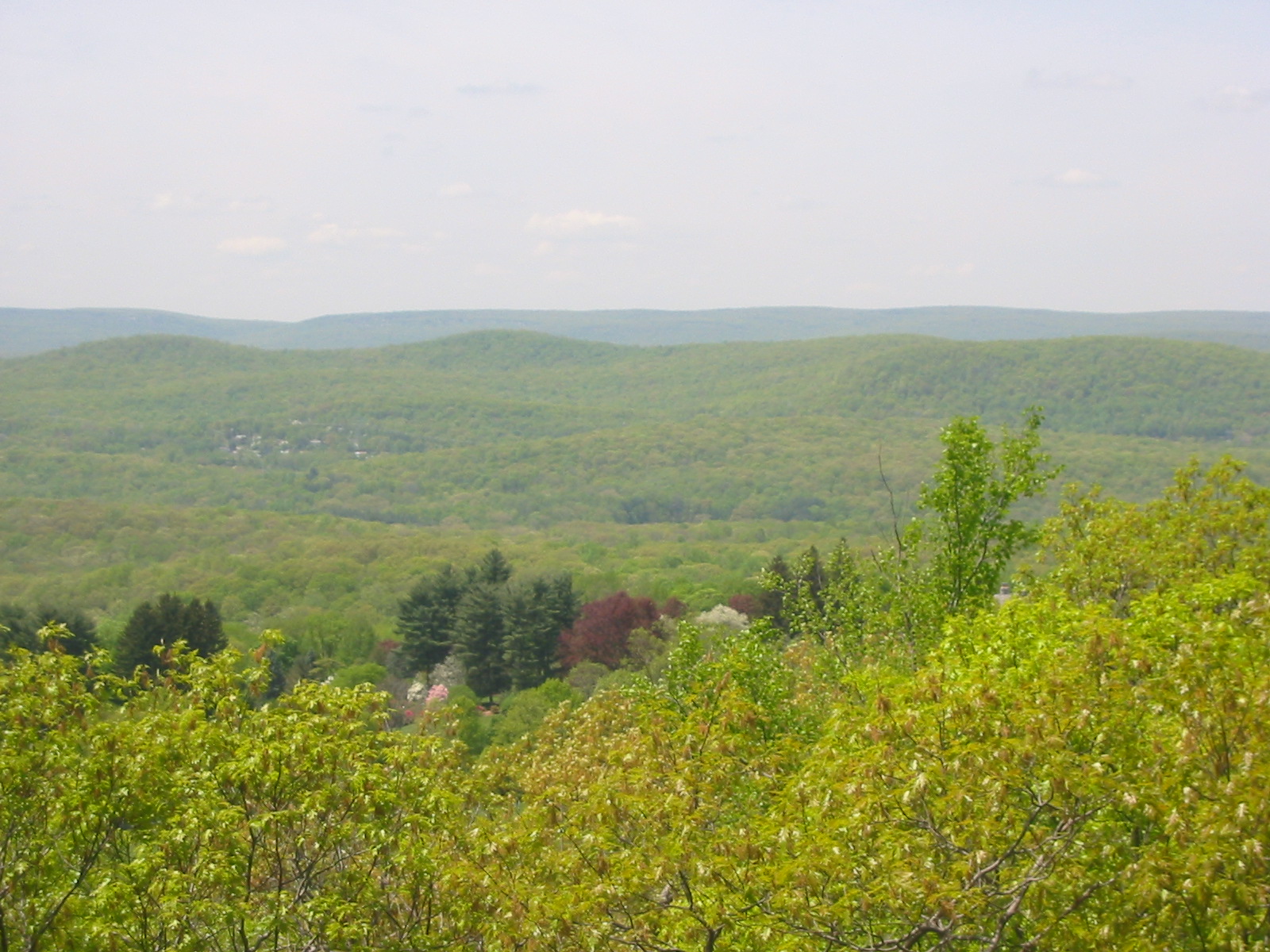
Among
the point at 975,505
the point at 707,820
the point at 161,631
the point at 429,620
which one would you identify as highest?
the point at 975,505

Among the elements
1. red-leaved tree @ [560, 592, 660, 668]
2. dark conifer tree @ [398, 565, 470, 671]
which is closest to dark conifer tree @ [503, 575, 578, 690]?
red-leaved tree @ [560, 592, 660, 668]

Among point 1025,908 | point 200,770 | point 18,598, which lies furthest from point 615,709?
point 18,598

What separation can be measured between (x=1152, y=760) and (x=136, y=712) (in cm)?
1006

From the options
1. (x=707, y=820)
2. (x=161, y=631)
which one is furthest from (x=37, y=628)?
(x=707, y=820)

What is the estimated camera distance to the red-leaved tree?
175 feet

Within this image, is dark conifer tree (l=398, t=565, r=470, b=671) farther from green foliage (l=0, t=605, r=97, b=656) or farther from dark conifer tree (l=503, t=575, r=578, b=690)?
green foliage (l=0, t=605, r=97, b=656)

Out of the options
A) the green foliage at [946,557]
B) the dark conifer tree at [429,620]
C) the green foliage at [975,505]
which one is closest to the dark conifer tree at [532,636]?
the dark conifer tree at [429,620]

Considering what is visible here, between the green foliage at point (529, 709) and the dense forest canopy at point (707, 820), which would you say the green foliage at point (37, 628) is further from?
the dense forest canopy at point (707, 820)

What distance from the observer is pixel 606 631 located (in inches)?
2127

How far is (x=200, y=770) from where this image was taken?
915 cm

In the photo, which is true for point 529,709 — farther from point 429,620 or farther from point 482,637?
point 429,620

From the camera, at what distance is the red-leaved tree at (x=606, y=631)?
175ft

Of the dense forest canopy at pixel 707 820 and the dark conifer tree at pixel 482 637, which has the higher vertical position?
the dense forest canopy at pixel 707 820

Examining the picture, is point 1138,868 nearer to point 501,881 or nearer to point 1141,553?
point 501,881
